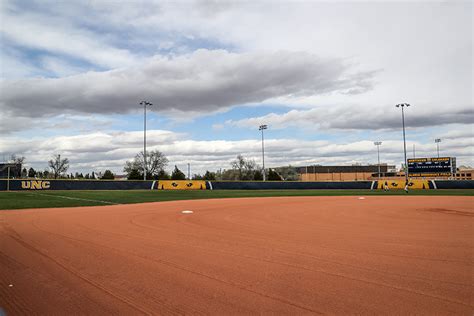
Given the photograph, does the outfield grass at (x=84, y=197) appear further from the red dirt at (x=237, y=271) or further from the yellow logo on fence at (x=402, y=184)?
the yellow logo on fence at (x=402, y=184)

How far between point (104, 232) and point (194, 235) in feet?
9.42

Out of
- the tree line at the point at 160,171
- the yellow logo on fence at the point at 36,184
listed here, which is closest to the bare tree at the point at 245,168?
the tree line at the point at 160,171

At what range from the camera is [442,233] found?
424 inches

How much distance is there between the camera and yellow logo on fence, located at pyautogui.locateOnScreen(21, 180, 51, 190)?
43844 mm

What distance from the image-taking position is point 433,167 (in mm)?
64250

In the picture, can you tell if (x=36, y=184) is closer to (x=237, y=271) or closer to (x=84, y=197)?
(x=84, y=197)

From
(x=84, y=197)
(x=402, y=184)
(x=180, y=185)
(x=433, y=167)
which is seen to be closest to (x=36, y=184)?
(x=84, y=197)

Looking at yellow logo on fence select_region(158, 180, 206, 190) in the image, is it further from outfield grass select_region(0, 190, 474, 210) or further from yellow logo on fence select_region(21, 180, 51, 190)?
yellow logo on fence select_region(21, 180, 51, 190)

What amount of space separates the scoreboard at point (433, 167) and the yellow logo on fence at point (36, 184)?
5838 cm

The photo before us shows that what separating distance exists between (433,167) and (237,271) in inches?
2647

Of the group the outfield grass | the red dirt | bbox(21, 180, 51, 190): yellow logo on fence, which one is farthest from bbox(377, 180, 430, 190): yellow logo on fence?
the red dirt

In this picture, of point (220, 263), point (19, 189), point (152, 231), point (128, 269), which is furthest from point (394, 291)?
point (19, 189)

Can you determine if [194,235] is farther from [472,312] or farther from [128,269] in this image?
[472,312]

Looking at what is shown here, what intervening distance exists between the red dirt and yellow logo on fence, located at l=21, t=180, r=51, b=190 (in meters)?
37.1
